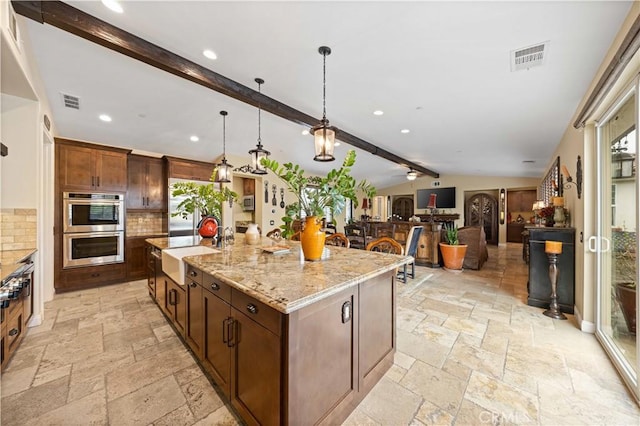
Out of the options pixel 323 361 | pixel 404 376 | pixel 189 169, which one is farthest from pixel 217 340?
pixel 189 169

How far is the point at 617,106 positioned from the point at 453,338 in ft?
8.32

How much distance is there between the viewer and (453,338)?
246 cm

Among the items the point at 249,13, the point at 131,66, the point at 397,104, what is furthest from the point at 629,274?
the point at 131,66

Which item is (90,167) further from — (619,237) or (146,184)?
(619,237)

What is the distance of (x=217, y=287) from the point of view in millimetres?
1612

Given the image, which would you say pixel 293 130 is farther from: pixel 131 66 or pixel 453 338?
pixel 453 338

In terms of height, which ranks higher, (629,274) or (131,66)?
(131,66)

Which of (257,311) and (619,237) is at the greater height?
(619,237)

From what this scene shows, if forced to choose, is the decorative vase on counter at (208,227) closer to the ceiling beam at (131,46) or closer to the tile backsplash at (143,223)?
the ceiling beam at (131,46)

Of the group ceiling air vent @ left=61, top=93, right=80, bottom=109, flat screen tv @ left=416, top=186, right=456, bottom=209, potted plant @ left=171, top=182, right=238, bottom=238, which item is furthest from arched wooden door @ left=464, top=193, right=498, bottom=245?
ceiling air vent @ left=61, top=93, right=80, bottom=109

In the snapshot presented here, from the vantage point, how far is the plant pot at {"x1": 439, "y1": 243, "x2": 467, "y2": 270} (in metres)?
5.11

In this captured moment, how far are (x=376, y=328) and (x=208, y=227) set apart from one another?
97.6 inches

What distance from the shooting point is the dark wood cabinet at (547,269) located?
119 inches

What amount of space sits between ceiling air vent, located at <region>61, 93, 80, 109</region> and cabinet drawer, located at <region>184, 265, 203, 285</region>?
3289 mm
